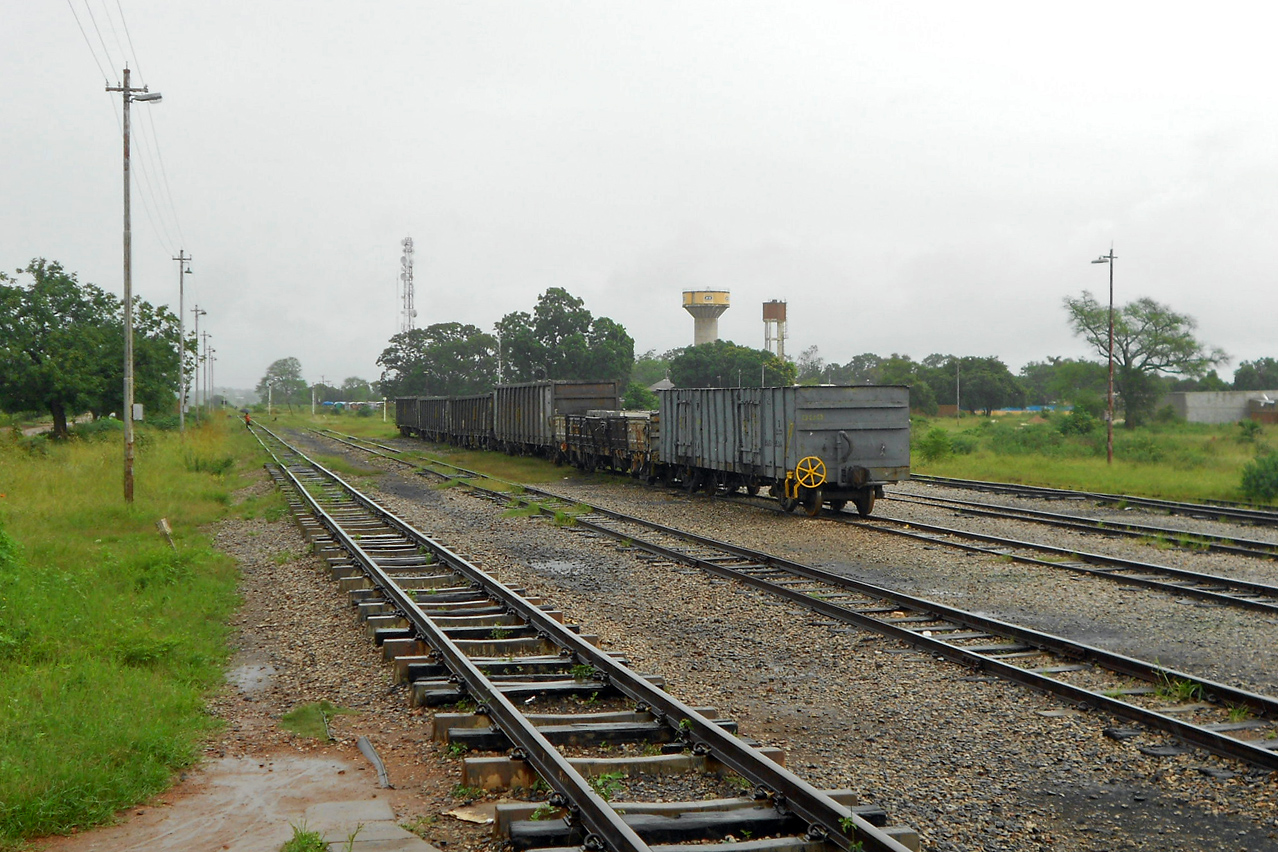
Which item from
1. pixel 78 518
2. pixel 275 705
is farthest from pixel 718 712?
pixel 78 518

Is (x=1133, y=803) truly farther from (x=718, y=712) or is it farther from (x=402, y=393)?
(x=402, y=393)

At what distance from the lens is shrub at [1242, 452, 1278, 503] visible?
23.1 m

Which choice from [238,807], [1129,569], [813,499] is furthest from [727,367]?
[238,807]

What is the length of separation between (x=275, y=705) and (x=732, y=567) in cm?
681

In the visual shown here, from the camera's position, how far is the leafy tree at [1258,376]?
102250 millimetres

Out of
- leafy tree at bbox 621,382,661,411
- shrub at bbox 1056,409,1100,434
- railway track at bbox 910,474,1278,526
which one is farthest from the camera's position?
leafy tree at bbox 621,382,661,411

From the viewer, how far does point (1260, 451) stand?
3503cm

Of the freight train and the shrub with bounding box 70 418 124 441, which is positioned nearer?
the freight train

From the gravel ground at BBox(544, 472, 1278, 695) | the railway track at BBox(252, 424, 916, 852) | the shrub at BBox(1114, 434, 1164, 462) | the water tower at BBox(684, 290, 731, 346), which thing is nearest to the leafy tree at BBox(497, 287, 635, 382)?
the water tower at BBox(684, 290, 731, 346)

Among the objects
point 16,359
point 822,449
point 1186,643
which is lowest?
point 1186,643

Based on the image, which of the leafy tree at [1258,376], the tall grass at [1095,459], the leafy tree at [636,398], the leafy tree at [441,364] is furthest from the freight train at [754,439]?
the leafy tree at [1258,376]

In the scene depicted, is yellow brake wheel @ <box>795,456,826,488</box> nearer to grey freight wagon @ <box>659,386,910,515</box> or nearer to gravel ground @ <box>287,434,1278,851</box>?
grey freight wagon @ <box>659,386,910,515</box>

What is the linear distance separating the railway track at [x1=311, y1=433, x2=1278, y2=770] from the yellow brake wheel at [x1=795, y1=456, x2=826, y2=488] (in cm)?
484

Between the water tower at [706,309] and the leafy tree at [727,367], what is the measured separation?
689 inches
